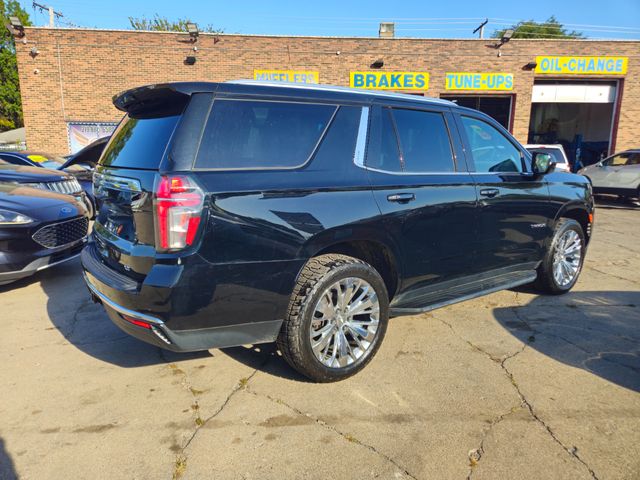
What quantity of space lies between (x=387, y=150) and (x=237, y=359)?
1.97m

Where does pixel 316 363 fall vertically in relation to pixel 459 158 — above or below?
below

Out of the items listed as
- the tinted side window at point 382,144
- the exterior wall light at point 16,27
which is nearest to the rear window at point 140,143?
the tinted side window at point 382,144

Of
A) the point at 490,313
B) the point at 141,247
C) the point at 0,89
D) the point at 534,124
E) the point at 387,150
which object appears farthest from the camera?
the point at 0,89

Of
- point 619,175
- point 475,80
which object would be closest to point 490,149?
point 619,175

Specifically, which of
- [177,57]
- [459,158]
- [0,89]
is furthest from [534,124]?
[0,89]

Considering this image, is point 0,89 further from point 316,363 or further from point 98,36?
point 316,363

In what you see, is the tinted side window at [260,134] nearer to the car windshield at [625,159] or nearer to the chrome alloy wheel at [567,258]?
the chrome alloy wheel at [567,258]

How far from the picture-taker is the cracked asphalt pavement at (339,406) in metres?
2.35

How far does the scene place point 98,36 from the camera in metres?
18.1

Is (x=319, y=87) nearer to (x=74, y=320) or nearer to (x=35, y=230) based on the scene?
(x=74, y=320)

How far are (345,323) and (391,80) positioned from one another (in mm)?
18289

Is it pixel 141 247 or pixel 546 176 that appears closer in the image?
pixel 141 247

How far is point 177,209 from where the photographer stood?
246 centimetres

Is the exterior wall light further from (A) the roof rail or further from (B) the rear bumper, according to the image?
(B) the rear bumper
